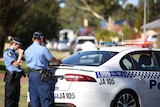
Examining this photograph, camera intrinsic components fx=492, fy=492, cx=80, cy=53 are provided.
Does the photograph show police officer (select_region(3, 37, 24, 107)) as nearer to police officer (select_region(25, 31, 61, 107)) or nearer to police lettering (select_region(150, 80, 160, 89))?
police officer (select_region(25, 31, 61, 107))

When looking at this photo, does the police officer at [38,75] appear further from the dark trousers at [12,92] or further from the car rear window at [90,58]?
the car rear window at [90,58]

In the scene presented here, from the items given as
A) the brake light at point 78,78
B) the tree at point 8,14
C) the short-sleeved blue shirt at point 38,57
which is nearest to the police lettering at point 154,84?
the brake light at point 78,78

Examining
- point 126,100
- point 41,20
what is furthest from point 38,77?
point 41,20

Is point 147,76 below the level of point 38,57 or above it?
below

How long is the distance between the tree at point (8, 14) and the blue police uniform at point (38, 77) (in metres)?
19.5

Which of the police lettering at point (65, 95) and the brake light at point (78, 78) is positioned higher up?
the brake light at point (78, 78)

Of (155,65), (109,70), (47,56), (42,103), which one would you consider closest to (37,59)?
(47,56)

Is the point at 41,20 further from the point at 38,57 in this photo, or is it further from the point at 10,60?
the point at 38,57

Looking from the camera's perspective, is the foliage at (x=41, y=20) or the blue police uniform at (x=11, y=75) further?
the foliage at (x=41, y=20)

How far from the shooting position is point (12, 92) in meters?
9.52

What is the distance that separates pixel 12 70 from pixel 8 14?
19652 mm

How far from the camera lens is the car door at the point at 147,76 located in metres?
9.55

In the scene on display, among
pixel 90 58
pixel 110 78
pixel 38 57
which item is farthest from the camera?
pixel 90 58

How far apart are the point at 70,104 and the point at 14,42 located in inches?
67.4
